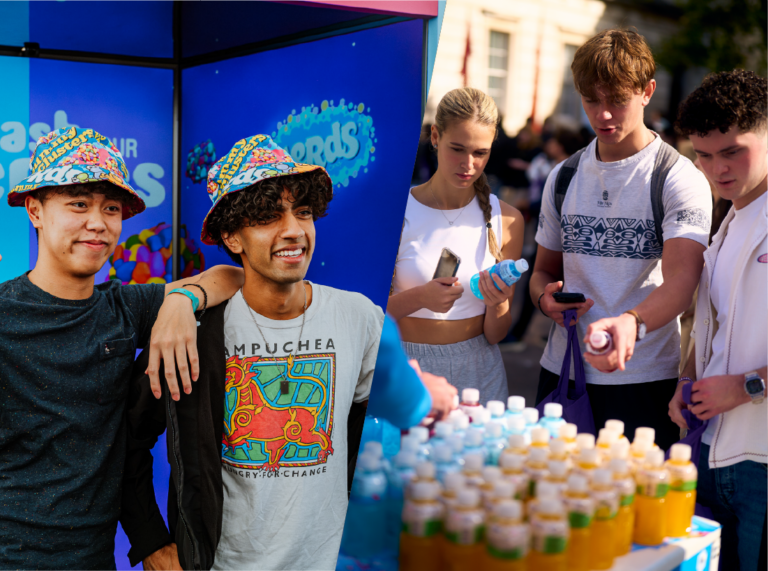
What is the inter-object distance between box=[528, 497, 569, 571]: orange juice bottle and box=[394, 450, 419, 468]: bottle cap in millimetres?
116

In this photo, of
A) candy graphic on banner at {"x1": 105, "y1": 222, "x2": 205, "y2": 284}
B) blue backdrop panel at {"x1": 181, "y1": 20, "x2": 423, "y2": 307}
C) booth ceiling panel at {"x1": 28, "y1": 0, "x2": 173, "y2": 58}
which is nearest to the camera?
blue backdrop panel at {"x1": 181, "y1": 20, "x2": 423, "y2": 307}

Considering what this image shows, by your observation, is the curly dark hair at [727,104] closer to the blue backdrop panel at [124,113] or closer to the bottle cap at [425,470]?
the bottle cap at [425,470]

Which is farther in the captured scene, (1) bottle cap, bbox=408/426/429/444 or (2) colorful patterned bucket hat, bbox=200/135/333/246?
(2) colorful patterned bucket hat, bbox=200/135/333/246

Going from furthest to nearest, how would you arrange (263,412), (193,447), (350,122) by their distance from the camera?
(350,122), (263,412), (193,447)

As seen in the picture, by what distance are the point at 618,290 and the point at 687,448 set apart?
0.49ft

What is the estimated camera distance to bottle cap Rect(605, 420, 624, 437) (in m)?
0.59

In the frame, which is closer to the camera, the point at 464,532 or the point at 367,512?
the point at 464,532

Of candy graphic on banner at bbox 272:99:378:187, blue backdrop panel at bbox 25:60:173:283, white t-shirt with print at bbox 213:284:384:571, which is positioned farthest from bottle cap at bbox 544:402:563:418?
blue backdrop panel at bbox 25:60:173:283

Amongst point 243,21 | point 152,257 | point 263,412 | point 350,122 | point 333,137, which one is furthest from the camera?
point 152,257

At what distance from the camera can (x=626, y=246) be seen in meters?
0.58

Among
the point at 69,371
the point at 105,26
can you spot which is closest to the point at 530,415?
the point at 69,371

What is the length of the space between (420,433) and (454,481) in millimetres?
60

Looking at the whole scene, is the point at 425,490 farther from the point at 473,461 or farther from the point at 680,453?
the point at 680,453

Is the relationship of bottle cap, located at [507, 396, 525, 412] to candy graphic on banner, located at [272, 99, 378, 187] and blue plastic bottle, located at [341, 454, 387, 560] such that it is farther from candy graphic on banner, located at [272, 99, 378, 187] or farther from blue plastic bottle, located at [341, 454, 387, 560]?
candy graphic on banner, located at [272, 99, 378, 187]
